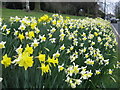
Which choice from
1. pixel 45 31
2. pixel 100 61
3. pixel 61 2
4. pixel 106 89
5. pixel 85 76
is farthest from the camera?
pixel 61 2

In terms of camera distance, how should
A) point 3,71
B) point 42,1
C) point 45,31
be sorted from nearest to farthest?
point 3,71
point 45,31
point 42,1

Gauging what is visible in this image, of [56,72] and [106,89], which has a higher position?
[56,72]

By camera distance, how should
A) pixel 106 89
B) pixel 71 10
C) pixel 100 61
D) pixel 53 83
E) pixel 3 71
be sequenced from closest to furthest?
pixel 53 83
pixel 3 71
pixel 106 89
pixel 100 61
pixel 71 10

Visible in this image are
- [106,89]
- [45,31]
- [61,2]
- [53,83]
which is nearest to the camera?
[53,83]

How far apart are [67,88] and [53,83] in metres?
0.13

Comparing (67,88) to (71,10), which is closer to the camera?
(67,88)

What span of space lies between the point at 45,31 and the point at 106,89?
1.62 metres

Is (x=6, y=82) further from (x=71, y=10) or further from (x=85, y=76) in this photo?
(x=71, y=10)

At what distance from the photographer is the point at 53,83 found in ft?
4.41

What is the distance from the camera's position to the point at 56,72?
1573mm

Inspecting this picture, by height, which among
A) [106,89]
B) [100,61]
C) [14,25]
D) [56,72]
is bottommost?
[106,89]

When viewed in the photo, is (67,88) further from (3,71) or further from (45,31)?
(45,31)

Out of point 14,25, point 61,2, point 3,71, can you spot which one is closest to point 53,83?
point 3,71

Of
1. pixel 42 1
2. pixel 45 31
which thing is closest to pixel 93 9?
pixel 42 1
